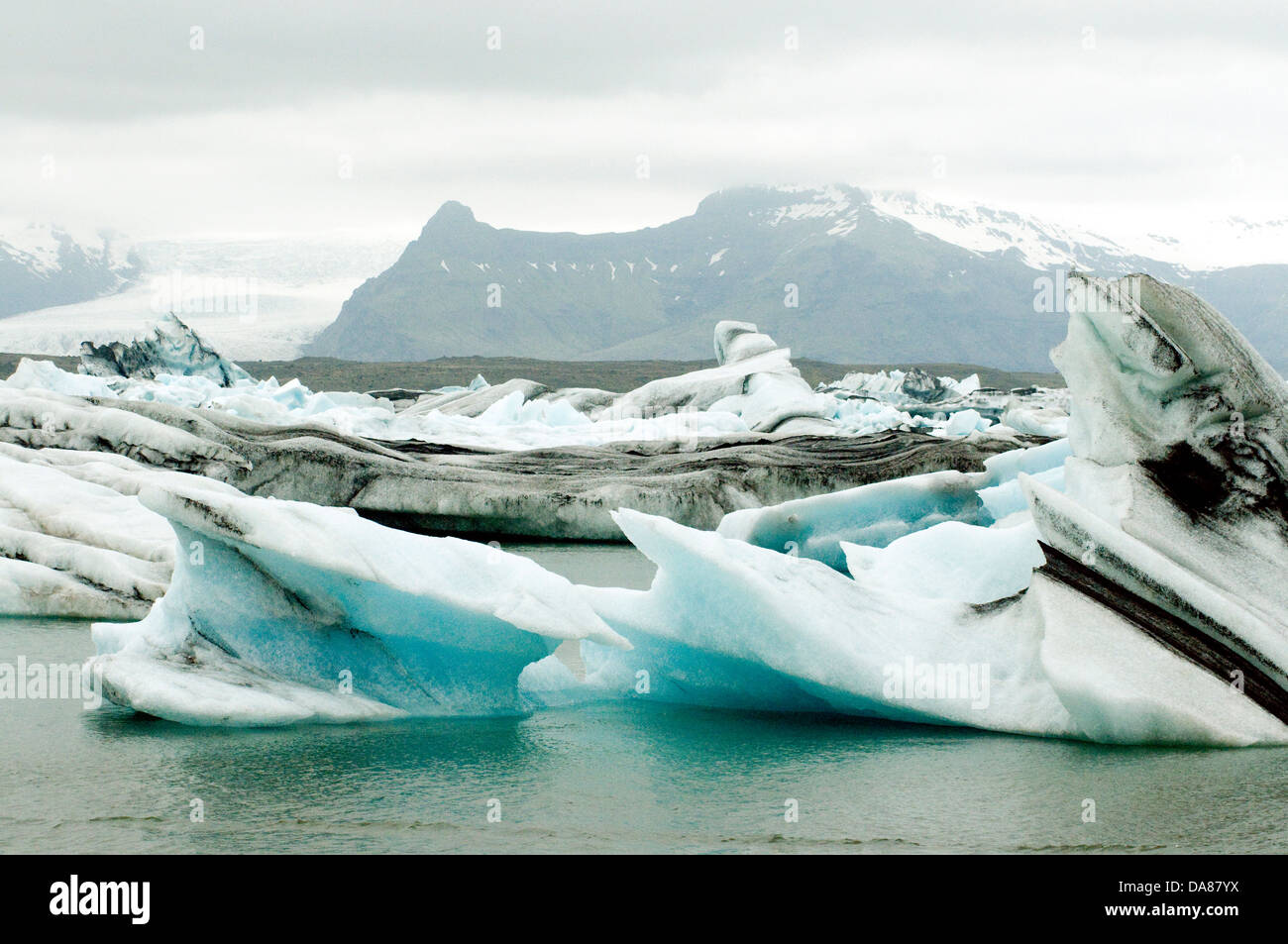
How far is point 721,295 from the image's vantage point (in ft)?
524

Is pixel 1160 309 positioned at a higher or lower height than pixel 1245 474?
higher

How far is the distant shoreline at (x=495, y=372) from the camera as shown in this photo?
4928 centimetres

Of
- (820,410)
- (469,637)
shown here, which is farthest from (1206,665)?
(820,410)

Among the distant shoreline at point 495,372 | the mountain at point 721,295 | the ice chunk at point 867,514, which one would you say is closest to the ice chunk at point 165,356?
the ice chunk at point 867,514

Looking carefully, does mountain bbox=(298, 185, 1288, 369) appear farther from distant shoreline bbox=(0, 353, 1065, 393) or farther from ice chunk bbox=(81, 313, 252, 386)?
ice chunk bbox=(81, 313, 252, 386)

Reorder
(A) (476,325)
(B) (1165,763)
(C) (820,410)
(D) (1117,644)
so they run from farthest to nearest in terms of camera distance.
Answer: (A) (476,325) < (C) (820,410) < (D) (1117,644) < (B) (1165,763)

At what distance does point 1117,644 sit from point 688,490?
24.4ft

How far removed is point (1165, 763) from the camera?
4.02 meters

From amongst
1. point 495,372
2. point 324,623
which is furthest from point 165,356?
point 495,372

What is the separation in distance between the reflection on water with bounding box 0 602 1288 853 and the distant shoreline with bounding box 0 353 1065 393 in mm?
42002

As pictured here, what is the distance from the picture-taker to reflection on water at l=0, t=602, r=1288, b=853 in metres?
3.25

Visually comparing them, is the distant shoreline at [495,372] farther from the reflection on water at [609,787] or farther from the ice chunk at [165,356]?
the reflection on water at [609,787]

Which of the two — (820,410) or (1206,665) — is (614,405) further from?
(1206,665)

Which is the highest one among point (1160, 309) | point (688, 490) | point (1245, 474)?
point (1160, 309)
